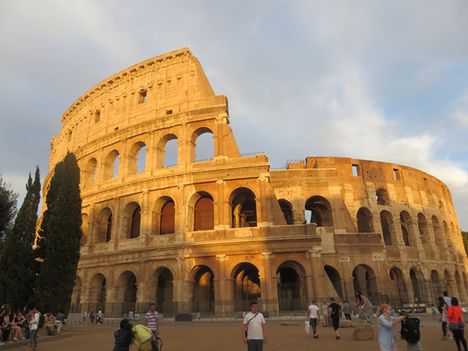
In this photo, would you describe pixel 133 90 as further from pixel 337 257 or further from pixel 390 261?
pixel 390 261

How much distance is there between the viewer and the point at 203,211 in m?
24.3

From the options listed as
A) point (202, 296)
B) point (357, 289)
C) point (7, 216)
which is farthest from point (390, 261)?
point (7, 216)

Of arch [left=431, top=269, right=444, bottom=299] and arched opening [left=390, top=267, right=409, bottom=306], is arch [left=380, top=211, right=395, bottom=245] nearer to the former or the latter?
arched opening [left=390, top=267, right=409, bottom=306]

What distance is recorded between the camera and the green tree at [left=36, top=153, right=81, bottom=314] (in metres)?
15.4

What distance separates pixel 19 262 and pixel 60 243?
1.82 meters

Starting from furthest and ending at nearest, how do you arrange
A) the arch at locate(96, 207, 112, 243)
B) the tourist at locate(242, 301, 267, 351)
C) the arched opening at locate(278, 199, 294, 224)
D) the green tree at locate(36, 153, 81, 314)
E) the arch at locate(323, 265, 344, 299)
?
the arched opening at locate(278, 199, 294, 224), the arch at locate(96, 207, 112, 243), the arch at locate(323, 265, 344, 299), the green tree at locate(36, 153, 81, 314), the tourist at locate(242, 301, 267, 351)

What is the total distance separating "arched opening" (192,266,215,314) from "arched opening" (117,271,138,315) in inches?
174

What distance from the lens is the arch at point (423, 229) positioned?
32.8 m

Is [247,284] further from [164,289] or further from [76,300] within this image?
[76,300]

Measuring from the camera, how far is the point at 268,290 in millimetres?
20422

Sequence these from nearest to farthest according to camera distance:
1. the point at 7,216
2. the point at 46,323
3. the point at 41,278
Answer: the point at 46,323, the point at 41,278, the point at 7,216

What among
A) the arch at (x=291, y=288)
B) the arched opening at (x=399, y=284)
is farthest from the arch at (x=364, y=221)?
the arch at (x=291, y=288)

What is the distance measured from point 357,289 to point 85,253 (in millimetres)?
22222

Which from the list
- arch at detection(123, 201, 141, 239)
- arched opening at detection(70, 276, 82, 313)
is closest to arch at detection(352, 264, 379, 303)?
arch at detection(123, 201, 141, 239)
